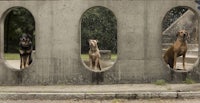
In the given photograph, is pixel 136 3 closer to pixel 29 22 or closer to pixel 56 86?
pixel 56 86

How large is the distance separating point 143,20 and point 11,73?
14.3ft

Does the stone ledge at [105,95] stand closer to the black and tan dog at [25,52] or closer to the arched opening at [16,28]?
the black and tan dog at [25,52]

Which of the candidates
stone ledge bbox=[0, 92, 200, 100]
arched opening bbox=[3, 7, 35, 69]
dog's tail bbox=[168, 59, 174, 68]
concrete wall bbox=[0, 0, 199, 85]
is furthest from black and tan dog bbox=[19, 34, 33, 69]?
arched opening bbox=[3, 7, 35, 69]

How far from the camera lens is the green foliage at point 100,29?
33438 mm

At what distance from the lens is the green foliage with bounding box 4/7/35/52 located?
138 feet

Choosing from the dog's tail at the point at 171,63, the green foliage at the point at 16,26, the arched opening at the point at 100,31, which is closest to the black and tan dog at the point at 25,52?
the dog's tail at the point at 171,63

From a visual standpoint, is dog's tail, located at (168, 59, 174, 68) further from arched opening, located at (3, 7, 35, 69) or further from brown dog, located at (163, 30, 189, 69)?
arched opening, located at (3, 7, 35, 69)

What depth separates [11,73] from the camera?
12344 mm

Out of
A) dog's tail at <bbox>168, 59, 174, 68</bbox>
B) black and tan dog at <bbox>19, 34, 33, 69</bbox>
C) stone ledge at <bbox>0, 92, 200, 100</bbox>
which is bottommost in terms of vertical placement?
stone ledge at <bbox>0, 92, 200, 100</bbox>

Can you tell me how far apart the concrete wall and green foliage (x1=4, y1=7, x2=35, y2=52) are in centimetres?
2988

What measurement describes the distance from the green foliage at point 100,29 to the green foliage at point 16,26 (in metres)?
7.79

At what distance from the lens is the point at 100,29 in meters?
35.8

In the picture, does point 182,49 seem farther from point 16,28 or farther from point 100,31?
point 16,28

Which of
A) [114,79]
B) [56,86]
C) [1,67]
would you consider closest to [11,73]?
[1,67]
